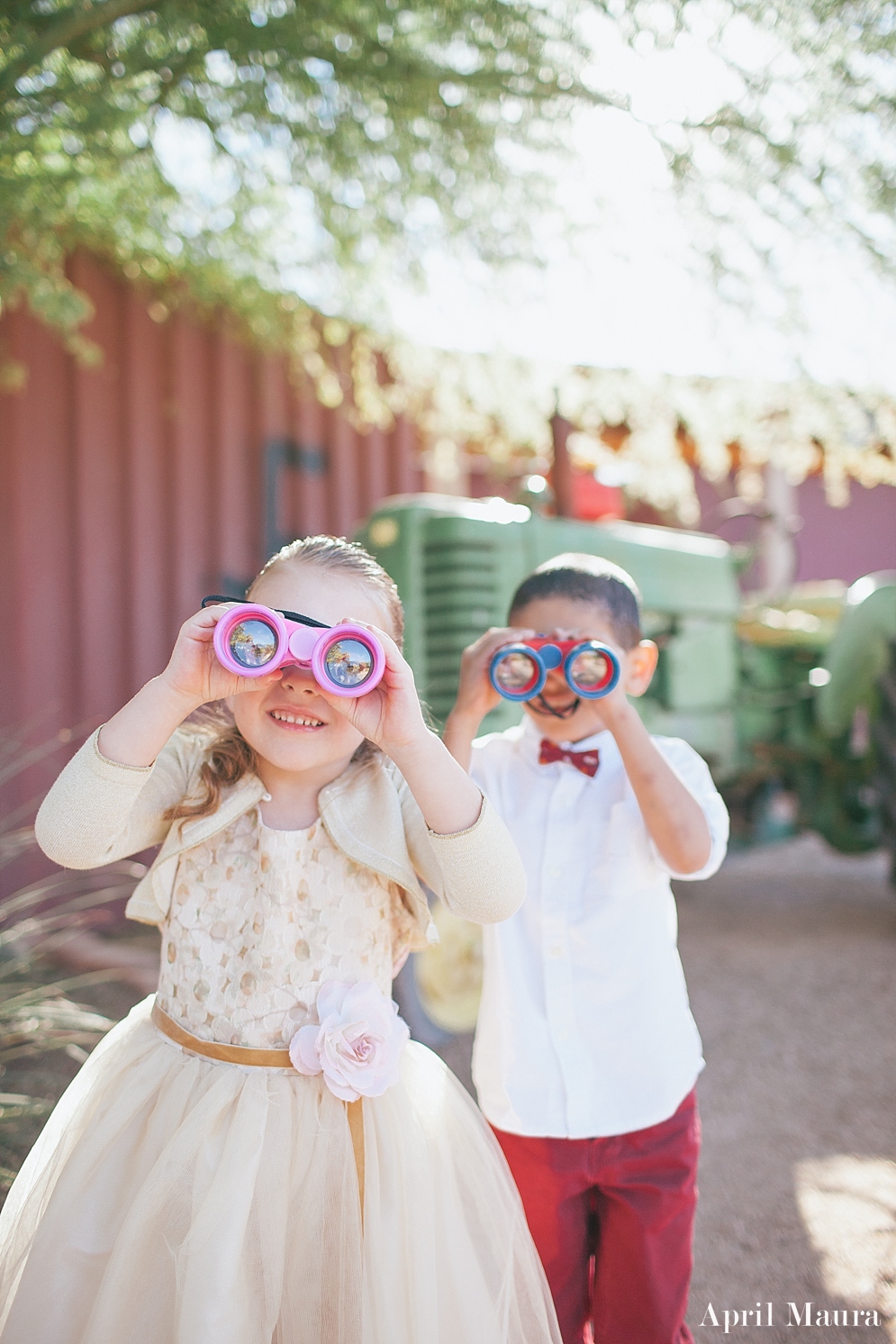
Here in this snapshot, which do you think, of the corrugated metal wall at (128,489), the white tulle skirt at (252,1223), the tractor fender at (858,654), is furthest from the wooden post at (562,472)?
the white tulle skirt at (252,1223)

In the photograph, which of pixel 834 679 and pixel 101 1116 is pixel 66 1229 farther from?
pixel 834 679

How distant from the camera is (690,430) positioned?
4445 mm

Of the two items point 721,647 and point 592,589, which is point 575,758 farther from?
point 721,647

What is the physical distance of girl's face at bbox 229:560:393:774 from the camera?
130 centimetres

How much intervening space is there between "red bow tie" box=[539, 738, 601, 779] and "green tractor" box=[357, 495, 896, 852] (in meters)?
1.45

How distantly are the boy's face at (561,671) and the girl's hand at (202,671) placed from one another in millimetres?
580

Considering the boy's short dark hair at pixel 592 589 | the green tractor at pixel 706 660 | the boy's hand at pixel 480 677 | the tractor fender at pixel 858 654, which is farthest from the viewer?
the tractor fender at pixel 858 654

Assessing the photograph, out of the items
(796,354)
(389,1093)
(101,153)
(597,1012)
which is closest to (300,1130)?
(389,1093)

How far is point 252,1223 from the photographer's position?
3.74 feet

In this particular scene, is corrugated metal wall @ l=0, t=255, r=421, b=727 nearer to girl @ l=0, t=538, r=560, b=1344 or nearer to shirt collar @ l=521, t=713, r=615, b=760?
shirt collar @ l=521, t=713, r=615, b=760

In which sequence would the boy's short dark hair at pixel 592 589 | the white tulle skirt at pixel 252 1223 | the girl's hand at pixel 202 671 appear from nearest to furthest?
the white tulle skirt at pixel 252 1223
the girl's hand at pixel 202 671
the boy's short dark hair at pixel 592 589

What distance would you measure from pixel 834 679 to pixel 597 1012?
3.36 m

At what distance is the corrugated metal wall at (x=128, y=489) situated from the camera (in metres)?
4.29

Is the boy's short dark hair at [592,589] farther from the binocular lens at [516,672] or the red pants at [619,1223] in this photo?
the red pants at [619,1223]
